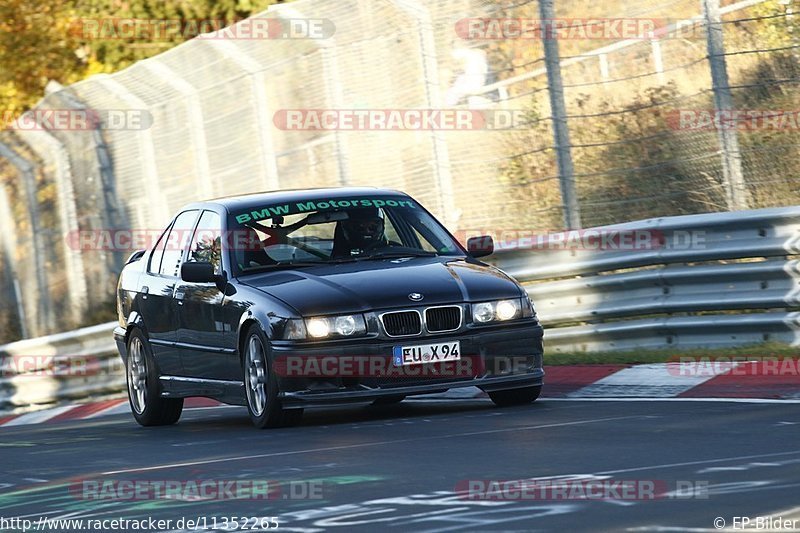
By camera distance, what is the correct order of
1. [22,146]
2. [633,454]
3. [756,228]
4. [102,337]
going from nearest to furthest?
1. [633,454]
2. [756,228]
3. [102,337]
4. [22,146]

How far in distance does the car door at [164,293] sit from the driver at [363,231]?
4.67 feet

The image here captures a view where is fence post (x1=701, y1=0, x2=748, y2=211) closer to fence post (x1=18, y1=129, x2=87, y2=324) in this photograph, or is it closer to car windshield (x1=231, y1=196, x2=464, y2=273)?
car windshield (x1=231, y1=196, x2=464, y2=273)

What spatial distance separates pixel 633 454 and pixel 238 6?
76.0 ft

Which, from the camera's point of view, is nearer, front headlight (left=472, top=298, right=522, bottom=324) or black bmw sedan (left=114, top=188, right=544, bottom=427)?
black bmw sedan (left=114, top=188, right=544, bottom=427)

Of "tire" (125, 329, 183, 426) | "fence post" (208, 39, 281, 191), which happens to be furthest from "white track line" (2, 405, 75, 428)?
"tire" (125, 329, 183, 426)

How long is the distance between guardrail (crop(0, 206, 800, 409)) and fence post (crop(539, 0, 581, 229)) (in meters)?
0.42

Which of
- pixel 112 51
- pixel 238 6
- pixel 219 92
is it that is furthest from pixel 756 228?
pixel 112 51

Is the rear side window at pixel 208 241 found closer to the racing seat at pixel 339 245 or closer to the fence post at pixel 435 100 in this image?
the racing seat at pixel 339 245

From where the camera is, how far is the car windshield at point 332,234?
11.4m

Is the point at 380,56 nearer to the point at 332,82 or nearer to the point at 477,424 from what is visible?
the point at 332,82

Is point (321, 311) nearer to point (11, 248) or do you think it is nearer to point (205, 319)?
point (205, 319)

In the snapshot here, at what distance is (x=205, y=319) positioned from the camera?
37.9ft

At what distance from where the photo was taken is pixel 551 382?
495 inches

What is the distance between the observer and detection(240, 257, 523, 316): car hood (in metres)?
10.4
